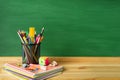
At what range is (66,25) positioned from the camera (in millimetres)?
1611

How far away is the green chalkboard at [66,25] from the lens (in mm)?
1580

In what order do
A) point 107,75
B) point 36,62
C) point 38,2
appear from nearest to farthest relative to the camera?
point 107,75
point 36,62
point 38,2

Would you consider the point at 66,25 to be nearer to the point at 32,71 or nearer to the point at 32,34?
the point at 32,34

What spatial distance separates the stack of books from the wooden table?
3 centimetres

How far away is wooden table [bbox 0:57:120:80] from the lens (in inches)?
51.6

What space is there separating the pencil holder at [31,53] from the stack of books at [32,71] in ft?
0.17

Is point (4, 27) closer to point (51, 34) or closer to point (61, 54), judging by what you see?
point (51, 34)

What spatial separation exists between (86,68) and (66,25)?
1.10ft

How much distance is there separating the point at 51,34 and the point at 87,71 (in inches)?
14.7

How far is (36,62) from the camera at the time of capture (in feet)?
4.81

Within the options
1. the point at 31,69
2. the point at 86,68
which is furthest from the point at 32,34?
the point at 86,68

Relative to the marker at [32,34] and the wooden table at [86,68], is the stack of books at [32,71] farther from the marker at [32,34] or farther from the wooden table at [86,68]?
the marker at [32,34]

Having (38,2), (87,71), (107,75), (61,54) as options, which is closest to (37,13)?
(38,2)

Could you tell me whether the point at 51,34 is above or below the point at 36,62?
above
